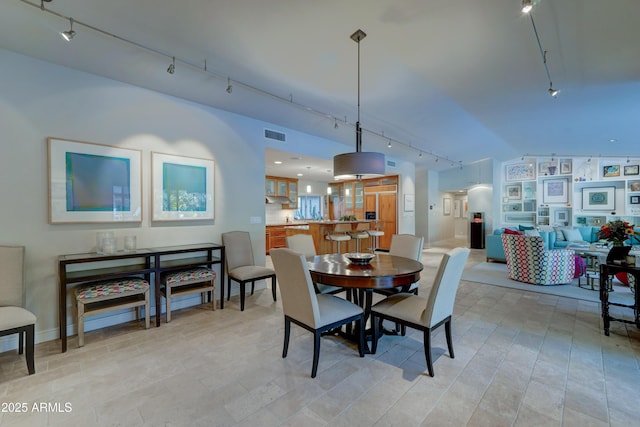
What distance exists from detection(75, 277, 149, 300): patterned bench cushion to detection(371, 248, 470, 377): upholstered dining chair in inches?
97.0

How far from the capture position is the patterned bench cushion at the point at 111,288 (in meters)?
2.64

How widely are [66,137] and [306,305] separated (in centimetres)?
302

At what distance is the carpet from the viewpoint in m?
4.02

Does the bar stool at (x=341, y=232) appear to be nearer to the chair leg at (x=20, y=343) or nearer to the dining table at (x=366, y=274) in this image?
the dining table at (x=366, y=274)

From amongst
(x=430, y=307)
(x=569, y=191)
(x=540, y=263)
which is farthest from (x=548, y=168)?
(x=430, y=307)

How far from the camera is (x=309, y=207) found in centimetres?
1012

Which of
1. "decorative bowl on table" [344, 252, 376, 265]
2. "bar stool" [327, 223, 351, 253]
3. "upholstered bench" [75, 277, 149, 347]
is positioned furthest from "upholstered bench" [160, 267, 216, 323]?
"bar stool" [327, 223, 351, 253]

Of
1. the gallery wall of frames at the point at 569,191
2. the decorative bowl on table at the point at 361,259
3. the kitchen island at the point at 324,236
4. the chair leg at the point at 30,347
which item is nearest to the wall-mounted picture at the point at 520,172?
the gallery wall of frames at the point at 569,191

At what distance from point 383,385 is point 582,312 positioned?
3167 millimetres

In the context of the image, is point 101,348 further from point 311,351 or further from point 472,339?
point 472,339

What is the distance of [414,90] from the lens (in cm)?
343

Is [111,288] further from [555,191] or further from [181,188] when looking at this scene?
[555,191]

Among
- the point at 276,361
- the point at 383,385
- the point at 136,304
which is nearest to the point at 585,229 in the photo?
the point at 383,385

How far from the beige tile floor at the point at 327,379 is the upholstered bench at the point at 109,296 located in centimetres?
33
